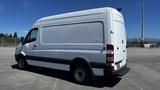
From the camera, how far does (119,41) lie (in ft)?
26.9

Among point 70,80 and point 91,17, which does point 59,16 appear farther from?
point 70,80

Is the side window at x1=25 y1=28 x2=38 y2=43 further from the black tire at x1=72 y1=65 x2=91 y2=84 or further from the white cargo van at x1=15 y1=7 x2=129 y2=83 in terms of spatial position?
the black tire at x1=72 y1=65 x2=91 y2=84

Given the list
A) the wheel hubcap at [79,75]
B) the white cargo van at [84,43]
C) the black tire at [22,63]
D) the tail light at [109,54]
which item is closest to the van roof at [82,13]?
the white cargo van at [84,43]

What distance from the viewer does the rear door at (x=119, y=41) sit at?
7.74 metres

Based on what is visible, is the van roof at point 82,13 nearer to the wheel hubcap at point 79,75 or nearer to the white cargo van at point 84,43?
the white cargo van at point 84,43

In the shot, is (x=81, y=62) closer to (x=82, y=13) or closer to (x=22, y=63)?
(x=82, y=13)

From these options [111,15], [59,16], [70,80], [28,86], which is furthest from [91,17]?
[28,86]

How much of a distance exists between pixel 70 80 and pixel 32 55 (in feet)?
9.31

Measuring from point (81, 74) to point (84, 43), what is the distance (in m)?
1.24

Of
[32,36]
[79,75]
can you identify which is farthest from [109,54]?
[32,36]

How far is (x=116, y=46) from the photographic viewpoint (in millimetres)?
7770

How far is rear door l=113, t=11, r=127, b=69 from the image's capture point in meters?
7.74

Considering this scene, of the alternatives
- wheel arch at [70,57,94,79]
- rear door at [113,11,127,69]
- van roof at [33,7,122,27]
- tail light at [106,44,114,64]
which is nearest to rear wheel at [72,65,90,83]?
wheel arch at [70,57,94,79]

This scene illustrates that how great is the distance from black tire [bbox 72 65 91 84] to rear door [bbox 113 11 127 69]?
3.90ft
